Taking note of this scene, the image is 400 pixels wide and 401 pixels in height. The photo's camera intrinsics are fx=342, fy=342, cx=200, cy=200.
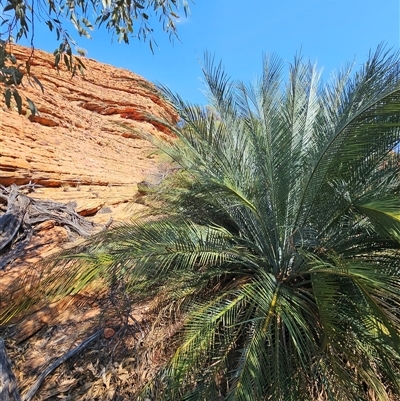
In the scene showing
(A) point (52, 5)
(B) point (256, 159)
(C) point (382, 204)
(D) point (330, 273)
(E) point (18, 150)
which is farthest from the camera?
(E) point (18, 150)

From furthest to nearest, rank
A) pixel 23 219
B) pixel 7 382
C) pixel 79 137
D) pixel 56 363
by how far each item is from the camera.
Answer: pixel 79 137 → pixel 23 219 → pixel 56 363 → pixel 7 382

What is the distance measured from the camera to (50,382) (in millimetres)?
2039

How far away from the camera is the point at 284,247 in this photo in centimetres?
230

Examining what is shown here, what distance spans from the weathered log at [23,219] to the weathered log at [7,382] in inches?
45.7

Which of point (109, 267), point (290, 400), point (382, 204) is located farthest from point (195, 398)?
point (382, 204)

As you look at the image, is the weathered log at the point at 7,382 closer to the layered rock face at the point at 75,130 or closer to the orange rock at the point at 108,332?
the orange rock at the point at 108,332

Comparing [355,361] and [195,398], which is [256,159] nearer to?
[355,361]

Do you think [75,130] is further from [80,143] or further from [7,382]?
[7,382]

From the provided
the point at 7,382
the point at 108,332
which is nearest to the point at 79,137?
the point at 108,332

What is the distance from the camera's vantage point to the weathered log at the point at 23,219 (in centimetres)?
327

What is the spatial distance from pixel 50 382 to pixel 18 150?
458 centimetres

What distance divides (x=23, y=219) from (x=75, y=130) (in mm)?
4986

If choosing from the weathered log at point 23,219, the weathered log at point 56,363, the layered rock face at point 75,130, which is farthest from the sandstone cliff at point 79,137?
the weathered log at point 56,363

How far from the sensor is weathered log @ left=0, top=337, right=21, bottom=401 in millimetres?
1812
